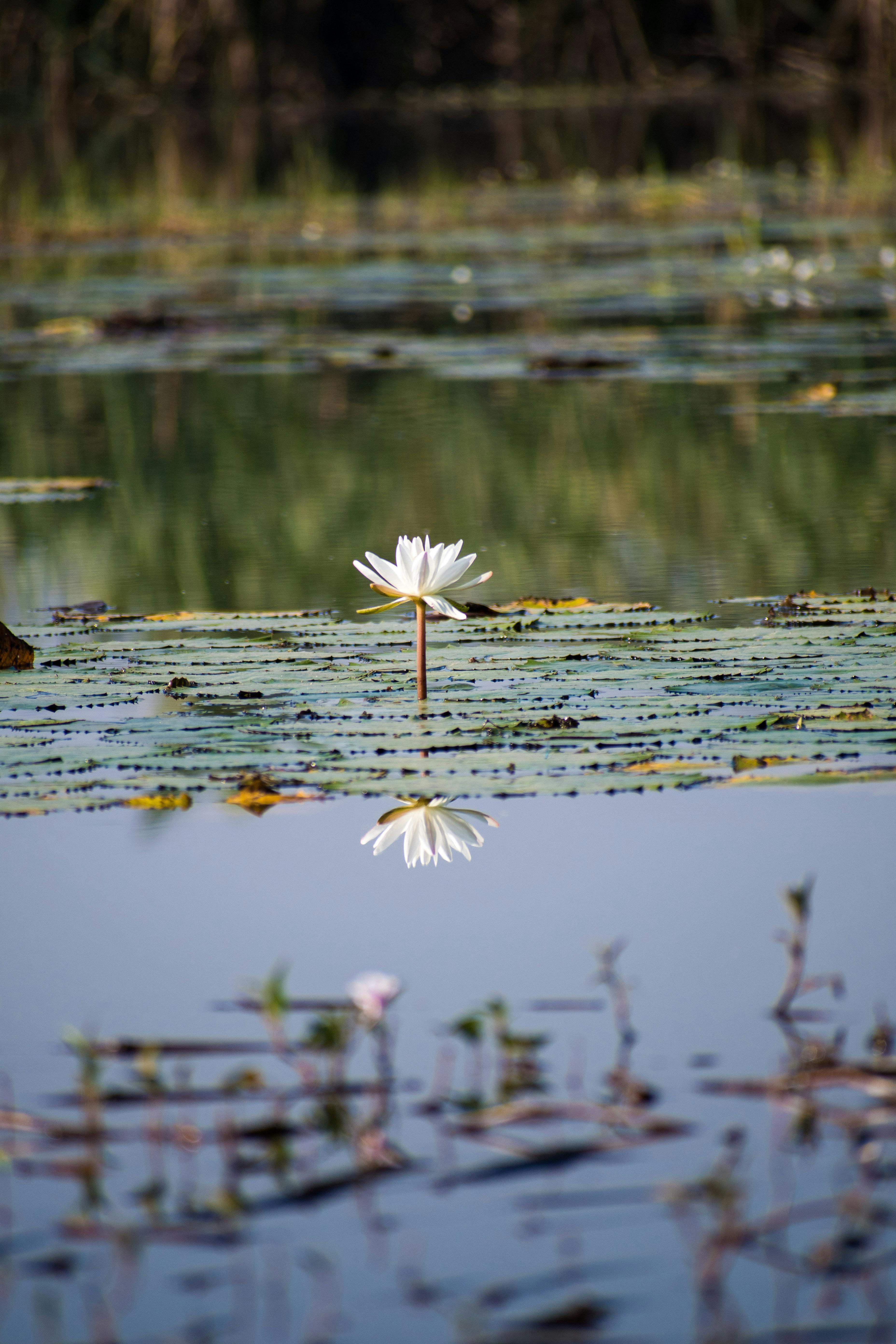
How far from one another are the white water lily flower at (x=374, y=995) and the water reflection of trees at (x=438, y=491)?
224 centimetres

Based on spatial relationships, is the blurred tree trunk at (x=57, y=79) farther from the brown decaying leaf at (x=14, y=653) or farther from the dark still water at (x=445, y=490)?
the brown decaying leaf at (x=14, y=653)

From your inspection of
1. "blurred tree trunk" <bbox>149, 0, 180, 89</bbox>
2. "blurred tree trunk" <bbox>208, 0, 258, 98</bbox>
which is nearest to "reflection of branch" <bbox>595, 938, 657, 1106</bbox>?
"blurred tree trunk" <bbox>149, 0, 180, 89</bbox>

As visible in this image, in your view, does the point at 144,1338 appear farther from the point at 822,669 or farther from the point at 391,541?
the point at 391,541

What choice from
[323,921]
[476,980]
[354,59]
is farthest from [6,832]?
[354,59]

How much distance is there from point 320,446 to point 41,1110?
4871mm

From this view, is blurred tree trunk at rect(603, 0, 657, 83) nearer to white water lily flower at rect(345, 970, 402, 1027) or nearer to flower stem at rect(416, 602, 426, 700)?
flower stem at rect(416, 602, 426, 700)

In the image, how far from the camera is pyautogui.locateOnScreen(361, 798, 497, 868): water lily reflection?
272 cm

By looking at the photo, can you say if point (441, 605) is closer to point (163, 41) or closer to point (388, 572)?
point (388, 572)

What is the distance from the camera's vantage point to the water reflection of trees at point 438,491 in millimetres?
4504

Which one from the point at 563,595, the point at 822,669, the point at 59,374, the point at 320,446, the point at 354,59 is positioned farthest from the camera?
the point at 354,59

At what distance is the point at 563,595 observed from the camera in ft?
13.9

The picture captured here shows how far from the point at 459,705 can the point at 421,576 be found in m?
0.24

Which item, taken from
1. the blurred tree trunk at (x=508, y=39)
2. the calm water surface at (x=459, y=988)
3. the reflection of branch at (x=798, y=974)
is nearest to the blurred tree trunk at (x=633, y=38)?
the blurred tree trunk at (x=508, y=39)

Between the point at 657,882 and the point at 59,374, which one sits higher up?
the point at 59,374
